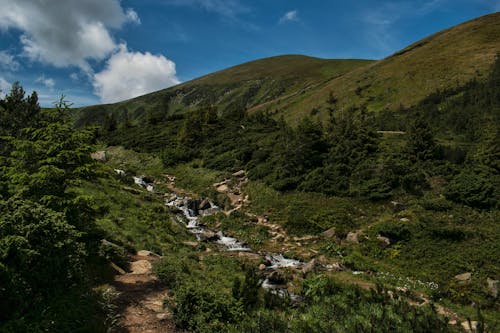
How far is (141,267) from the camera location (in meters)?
12.2

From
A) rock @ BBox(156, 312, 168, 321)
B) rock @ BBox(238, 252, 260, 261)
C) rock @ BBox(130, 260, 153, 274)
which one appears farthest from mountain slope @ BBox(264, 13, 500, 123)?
rock @ BBox(156, 312, 168, 321)

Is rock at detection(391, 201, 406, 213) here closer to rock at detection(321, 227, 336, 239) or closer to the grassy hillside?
rock at detection(321, 227, 336, 239)

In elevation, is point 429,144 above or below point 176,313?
above

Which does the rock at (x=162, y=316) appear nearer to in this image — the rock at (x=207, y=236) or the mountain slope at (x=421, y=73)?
the rock at (x=207, y=236)

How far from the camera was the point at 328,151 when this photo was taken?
30.5m

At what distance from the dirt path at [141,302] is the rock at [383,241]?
1349 centimetres

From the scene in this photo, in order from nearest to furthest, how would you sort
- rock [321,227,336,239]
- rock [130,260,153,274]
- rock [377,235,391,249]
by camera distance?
1. rock [130,260,153,274]
2. rock [377,235,391,249]
3. rock [321,227,336,239]

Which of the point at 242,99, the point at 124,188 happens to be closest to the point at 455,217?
the point at 124,188

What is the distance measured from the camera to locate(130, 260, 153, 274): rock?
465 inches

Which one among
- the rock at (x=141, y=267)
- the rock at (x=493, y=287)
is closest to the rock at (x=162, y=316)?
the rock at (x=141, y=267)

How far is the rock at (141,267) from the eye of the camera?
11.8 meters

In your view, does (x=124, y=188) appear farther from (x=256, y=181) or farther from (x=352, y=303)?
(x=352, y=303)

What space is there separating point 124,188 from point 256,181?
12.1 metres

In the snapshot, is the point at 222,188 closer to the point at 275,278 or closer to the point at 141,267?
the point at 275,278
